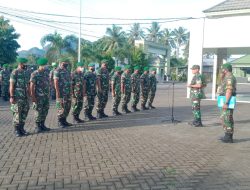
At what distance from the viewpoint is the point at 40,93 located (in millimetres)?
7375

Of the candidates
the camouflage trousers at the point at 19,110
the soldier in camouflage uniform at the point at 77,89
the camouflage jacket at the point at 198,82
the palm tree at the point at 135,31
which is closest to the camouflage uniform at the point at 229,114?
the camouflage jacket at the point at 198,82

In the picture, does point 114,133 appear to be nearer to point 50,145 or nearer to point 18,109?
point 50,145

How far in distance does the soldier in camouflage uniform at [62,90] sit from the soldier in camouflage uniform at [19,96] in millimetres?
956

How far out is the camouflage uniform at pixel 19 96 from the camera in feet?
22.8

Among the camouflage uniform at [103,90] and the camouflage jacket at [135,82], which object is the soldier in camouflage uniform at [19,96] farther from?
the camouflage jacket at [135,82]

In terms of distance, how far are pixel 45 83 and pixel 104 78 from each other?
2.84m

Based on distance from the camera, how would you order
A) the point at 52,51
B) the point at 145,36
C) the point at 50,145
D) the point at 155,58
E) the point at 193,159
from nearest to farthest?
1. the point at 193,159
2. the point at 50,145
3. the point at 52,51
4. the point at 155,58
5. the point at 145,36

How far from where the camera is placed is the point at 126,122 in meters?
9.17

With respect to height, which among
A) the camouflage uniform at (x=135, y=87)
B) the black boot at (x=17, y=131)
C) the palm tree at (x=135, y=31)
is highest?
the palm tree at (x=135, y=31)

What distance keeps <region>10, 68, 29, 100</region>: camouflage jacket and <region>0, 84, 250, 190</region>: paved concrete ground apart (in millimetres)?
1006

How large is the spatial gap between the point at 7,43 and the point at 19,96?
2287cm

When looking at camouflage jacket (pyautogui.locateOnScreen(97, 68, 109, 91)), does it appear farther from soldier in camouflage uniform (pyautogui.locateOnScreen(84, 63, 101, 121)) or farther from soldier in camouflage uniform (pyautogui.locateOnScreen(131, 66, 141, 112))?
soldier in camouflage uniform (pyautogui.locateOnScreen(131, 66, 141, 112))

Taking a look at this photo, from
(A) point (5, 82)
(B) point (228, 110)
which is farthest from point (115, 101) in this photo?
(A) point (5, 82)

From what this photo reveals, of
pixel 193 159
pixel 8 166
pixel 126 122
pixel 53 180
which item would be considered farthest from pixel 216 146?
pixel 8 166
